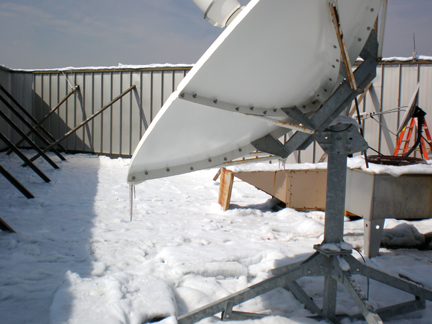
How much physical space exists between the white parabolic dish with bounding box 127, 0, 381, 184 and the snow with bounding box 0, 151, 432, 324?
0.75 metres

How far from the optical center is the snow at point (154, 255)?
1938 millimetres

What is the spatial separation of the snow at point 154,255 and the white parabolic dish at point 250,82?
751 millimetres

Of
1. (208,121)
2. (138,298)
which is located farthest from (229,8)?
(138,298)

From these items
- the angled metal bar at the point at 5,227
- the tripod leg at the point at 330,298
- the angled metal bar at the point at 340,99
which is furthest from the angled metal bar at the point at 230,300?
the angled metal bar at the point at 5,227

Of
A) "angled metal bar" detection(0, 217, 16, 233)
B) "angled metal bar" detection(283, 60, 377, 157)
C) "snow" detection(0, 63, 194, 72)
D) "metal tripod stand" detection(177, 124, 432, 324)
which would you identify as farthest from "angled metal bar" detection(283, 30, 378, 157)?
"snow" detection(0, 63, 194, 72)

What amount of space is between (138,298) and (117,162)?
6.56m

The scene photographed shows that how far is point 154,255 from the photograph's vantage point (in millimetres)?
2857

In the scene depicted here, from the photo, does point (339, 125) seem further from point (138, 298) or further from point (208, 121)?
point (138, 298)

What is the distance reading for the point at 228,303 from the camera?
1.78m

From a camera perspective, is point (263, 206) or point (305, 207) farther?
point (263, 206)

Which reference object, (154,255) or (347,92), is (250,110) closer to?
(347,92)

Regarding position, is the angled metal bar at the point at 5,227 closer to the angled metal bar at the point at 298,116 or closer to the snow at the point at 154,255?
the snow at the point at 154,255

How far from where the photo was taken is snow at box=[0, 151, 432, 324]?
1938 millimetres

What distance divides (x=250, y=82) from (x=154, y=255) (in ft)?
6.36
